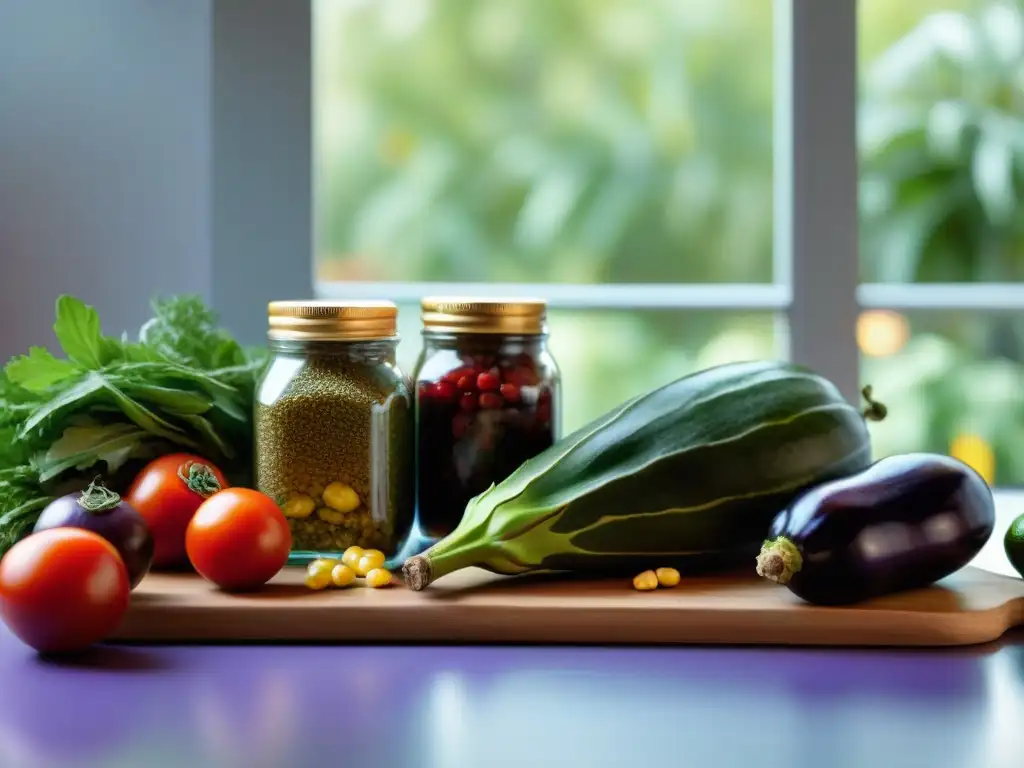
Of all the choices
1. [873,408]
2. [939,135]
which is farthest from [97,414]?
[939,135]

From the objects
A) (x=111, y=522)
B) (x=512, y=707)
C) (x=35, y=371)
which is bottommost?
(x=512, y=707)

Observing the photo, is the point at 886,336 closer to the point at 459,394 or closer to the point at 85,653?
the point at 459,394

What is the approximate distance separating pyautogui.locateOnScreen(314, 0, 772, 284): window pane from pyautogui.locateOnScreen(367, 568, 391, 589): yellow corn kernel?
0.80 m

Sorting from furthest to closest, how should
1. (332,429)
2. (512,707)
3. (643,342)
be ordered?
(643,342), (332,429), (512,707)

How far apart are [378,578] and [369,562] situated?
26 mm

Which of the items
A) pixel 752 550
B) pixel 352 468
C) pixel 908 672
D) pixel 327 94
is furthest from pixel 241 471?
pixel 327 94

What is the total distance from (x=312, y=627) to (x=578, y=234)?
3.29ft

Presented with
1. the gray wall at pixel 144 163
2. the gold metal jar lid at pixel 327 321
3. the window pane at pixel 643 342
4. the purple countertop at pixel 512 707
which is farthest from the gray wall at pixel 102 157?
the purple countertop at pixel 512 707

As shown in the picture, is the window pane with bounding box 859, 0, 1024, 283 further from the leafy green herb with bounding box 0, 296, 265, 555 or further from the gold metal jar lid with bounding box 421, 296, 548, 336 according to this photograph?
the leafy green herb with bounding box 0, 296, 265, 555

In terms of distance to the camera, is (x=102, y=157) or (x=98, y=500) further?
(x=102, y=157)

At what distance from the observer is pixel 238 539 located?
0.96 meters

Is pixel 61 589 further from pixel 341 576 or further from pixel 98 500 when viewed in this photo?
pixel 341 576

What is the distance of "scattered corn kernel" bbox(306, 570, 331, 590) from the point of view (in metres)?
0.99

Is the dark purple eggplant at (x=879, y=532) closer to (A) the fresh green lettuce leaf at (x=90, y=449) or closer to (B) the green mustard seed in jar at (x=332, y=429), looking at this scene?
(B) the green mustard seed in jar at (x=332, y=429)
